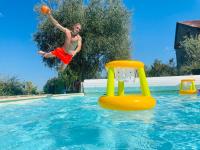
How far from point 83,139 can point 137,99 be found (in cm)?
222

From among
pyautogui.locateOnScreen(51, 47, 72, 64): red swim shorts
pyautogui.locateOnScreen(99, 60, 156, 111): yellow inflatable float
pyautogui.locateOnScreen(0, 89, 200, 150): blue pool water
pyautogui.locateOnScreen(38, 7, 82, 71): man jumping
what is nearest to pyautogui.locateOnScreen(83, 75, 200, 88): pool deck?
pyautogui.locateOnScreen(38, 7, 82, 71): man jumping

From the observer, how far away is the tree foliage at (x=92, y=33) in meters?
26.2

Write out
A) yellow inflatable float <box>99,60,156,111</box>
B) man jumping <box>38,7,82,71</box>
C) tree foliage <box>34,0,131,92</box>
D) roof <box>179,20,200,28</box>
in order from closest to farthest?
yellow inflatable float <box>99,60,156,111</box>
man jumping <box>38,7,82,71</box>
tree foliage <box>34,0,131,92</box>
roof <box>179,20,200,28</box>

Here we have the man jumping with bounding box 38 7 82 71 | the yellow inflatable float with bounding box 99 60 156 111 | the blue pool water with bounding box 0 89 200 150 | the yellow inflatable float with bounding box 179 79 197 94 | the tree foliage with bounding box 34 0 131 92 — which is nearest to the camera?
the blue pool water with bounding box 0 89 200 150

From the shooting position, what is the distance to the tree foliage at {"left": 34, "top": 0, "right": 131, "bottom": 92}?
26156 millimetres

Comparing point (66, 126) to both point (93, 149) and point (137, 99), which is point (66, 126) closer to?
point (137, 99)

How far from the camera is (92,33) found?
87.1 feet

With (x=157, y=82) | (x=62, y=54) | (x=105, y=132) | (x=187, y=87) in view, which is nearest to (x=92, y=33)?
(x=157, y=82)

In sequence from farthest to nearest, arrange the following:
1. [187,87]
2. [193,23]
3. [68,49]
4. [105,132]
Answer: [193,23] → [187,87] → [68,49] → [105,132]

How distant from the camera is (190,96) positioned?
13961mm

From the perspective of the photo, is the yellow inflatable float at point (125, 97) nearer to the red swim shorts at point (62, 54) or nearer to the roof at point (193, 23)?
Result: the red swim shorts at point (62, 54)

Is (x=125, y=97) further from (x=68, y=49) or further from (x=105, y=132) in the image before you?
(x=68, y=49)

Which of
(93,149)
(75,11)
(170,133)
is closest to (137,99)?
(170,133)

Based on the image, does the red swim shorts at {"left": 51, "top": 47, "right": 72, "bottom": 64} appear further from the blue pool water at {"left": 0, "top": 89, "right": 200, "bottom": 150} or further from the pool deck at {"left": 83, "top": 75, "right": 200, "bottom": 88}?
the pool deck at {"left": 83, "top": 75, "right": 200, "bottom": 88}
